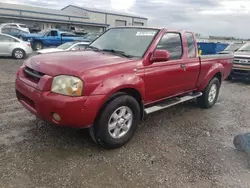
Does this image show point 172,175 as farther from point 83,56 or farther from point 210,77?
point 210,77

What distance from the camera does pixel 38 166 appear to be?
9.95 ft

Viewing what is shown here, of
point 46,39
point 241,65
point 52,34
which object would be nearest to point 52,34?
point 52,34

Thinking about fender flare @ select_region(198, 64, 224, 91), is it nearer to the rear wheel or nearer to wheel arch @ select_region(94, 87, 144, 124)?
wheel arch @ select_region(94, 87, 144, 124)

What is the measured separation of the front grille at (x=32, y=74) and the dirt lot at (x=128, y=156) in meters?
0.97

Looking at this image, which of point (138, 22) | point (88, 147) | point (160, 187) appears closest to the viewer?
point (160, 187)

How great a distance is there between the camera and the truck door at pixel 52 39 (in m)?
18.9

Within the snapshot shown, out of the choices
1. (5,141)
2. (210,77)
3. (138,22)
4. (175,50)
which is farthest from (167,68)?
(138,22)

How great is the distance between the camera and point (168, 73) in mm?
4262

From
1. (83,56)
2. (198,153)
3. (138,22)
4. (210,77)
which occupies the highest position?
(138,22)

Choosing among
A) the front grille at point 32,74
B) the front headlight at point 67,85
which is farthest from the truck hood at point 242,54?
the front grille at point 32,74

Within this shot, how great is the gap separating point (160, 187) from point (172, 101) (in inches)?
86.0

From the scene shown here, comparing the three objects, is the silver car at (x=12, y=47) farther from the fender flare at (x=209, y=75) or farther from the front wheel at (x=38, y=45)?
the fender flare at (x=209, y=75)

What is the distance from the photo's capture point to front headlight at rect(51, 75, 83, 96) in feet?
9.80

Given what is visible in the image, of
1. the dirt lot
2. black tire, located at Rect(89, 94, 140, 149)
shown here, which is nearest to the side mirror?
black tire, located at Rect(89, 94, 140, 149)
